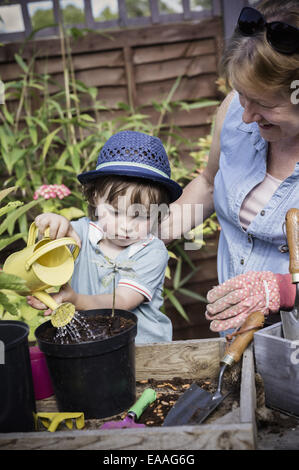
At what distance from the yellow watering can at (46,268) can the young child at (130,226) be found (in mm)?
248

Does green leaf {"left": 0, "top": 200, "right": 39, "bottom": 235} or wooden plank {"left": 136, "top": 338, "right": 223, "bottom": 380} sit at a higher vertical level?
green leaf {"left": 0, "top": 200, "right": 39, "bottom": 235}

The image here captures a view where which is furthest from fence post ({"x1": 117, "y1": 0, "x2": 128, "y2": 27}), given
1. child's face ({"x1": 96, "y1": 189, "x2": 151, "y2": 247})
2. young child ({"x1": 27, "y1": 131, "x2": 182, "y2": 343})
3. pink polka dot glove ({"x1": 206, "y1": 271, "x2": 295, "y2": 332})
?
pink polka dot glove ({"x1": 206, "y1": 271, "x2": 295, "y2": 332})

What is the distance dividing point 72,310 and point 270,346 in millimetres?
376

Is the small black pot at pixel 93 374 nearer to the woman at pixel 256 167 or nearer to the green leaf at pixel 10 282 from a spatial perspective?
the green leaf at pixel 10 282

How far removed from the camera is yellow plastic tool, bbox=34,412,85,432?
87 cm

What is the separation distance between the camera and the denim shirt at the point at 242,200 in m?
1.29

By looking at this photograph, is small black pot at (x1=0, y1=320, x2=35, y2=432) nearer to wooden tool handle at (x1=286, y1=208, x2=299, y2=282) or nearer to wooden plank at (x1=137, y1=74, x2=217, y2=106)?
wooden tool handle at (x1=286, y1=208, x2=299, y2=282)

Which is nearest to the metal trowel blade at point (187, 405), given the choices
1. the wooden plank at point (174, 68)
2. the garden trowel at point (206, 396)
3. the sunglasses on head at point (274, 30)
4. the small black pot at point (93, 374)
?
the garden trowel at point (206, 396)

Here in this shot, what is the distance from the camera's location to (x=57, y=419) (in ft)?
2.85

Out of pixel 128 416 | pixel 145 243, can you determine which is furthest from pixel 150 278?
pixel 128 416

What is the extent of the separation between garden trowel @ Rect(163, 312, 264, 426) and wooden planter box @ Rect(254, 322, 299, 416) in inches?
1.5

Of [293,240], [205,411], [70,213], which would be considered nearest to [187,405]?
[205,411]

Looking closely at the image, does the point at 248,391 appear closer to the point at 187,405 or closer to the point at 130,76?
the point at 187,405

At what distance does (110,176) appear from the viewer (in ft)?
4.53
